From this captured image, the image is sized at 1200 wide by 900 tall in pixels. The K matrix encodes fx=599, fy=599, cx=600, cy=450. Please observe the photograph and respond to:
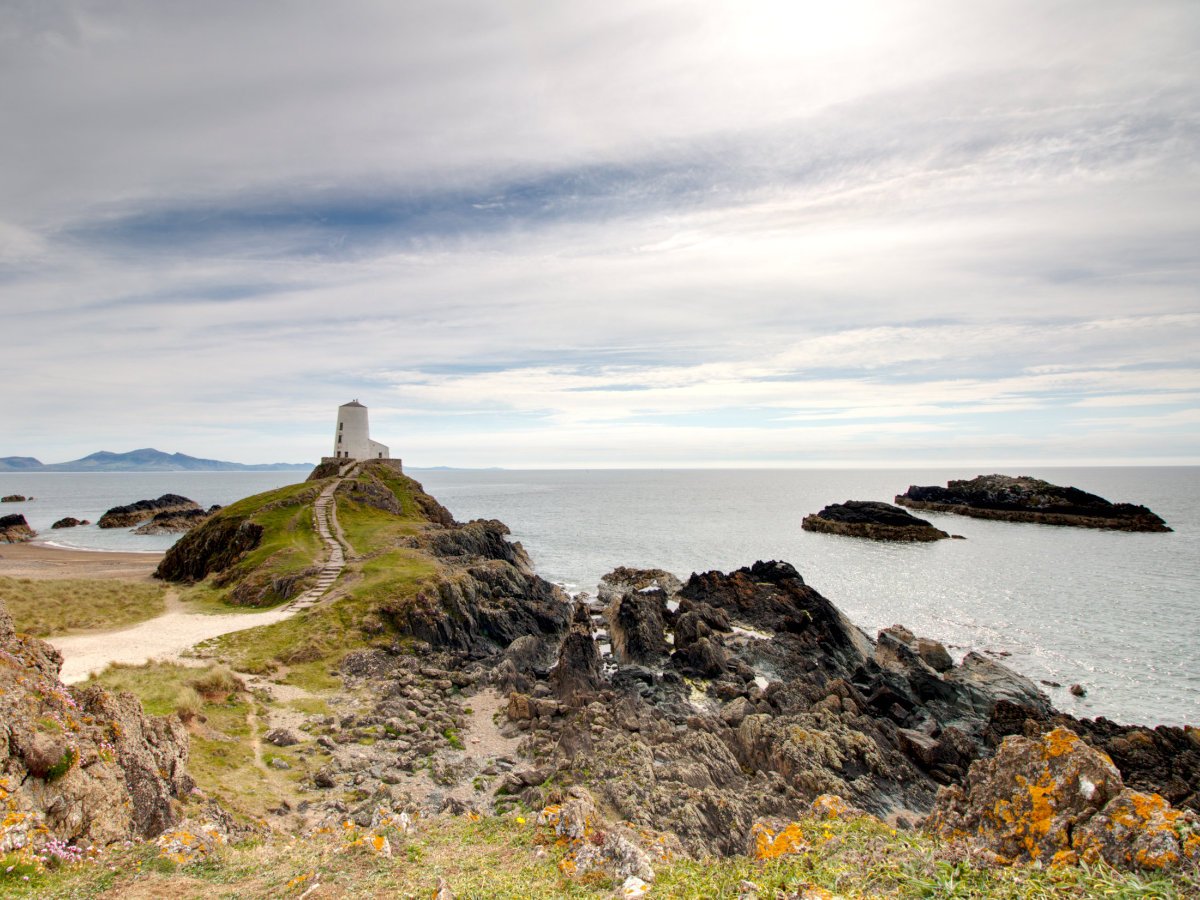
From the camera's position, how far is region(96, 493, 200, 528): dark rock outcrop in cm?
11662

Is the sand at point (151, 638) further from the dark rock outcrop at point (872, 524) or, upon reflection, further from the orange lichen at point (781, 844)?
the dark rock outcrop at point (872, 524)

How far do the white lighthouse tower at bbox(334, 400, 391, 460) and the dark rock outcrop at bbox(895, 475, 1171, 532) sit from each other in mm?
131506

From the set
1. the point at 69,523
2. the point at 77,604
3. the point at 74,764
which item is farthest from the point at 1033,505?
the point at 69,523

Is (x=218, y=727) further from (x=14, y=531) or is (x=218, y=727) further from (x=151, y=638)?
(x=14, y=531)

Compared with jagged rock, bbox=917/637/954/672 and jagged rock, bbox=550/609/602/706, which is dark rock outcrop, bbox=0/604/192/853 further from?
jagged rock, bbox=917/637/954/672

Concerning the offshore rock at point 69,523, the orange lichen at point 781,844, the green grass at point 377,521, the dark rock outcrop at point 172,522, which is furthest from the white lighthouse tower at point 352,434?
the orange lichen at point 781,844

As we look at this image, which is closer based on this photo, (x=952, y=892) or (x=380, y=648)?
Answer: (x=952, y=892)

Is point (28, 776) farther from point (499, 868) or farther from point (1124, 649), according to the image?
point (1124, 649)

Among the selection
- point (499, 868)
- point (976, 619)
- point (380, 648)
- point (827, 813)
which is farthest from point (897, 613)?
point (499, 868)

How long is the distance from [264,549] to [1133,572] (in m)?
89.6

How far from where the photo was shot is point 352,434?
Result: 9256 cm

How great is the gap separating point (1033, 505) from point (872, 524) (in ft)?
167

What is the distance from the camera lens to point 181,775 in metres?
14.1

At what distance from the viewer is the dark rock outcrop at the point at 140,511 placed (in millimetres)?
116625
